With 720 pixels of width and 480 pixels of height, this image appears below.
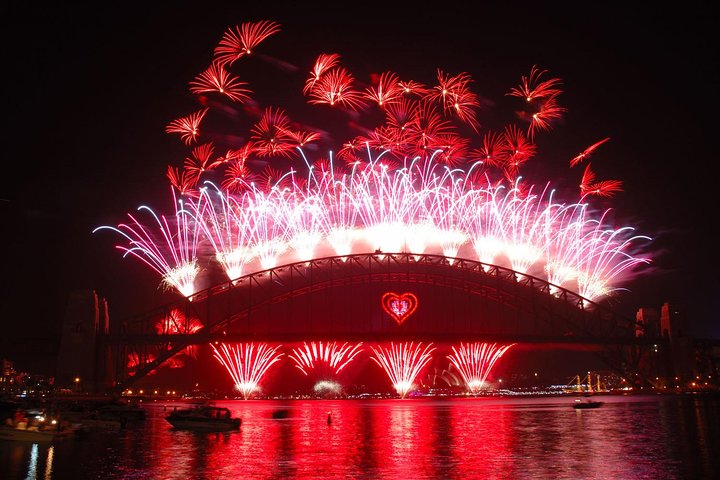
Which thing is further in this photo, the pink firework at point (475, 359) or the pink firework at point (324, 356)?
the pink firework at point (324, 356)

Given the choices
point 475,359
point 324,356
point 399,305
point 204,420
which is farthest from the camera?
point 324,356

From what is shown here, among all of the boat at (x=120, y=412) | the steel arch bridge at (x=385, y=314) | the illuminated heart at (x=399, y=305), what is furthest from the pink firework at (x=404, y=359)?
the boat at (x=120, y=412)

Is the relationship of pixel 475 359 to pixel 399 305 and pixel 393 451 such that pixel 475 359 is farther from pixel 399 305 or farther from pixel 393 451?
pixel 393 451

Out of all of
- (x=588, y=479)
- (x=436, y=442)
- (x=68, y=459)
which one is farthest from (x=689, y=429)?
(x=68, y=459)

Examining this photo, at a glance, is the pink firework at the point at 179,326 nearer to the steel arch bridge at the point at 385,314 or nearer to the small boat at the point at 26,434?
the steel arch bridge at the point at 385,314

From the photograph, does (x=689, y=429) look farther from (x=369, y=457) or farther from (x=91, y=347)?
(x=91, y=347)

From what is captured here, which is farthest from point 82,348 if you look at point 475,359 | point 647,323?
point 647,323

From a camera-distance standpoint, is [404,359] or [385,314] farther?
[385,314]
